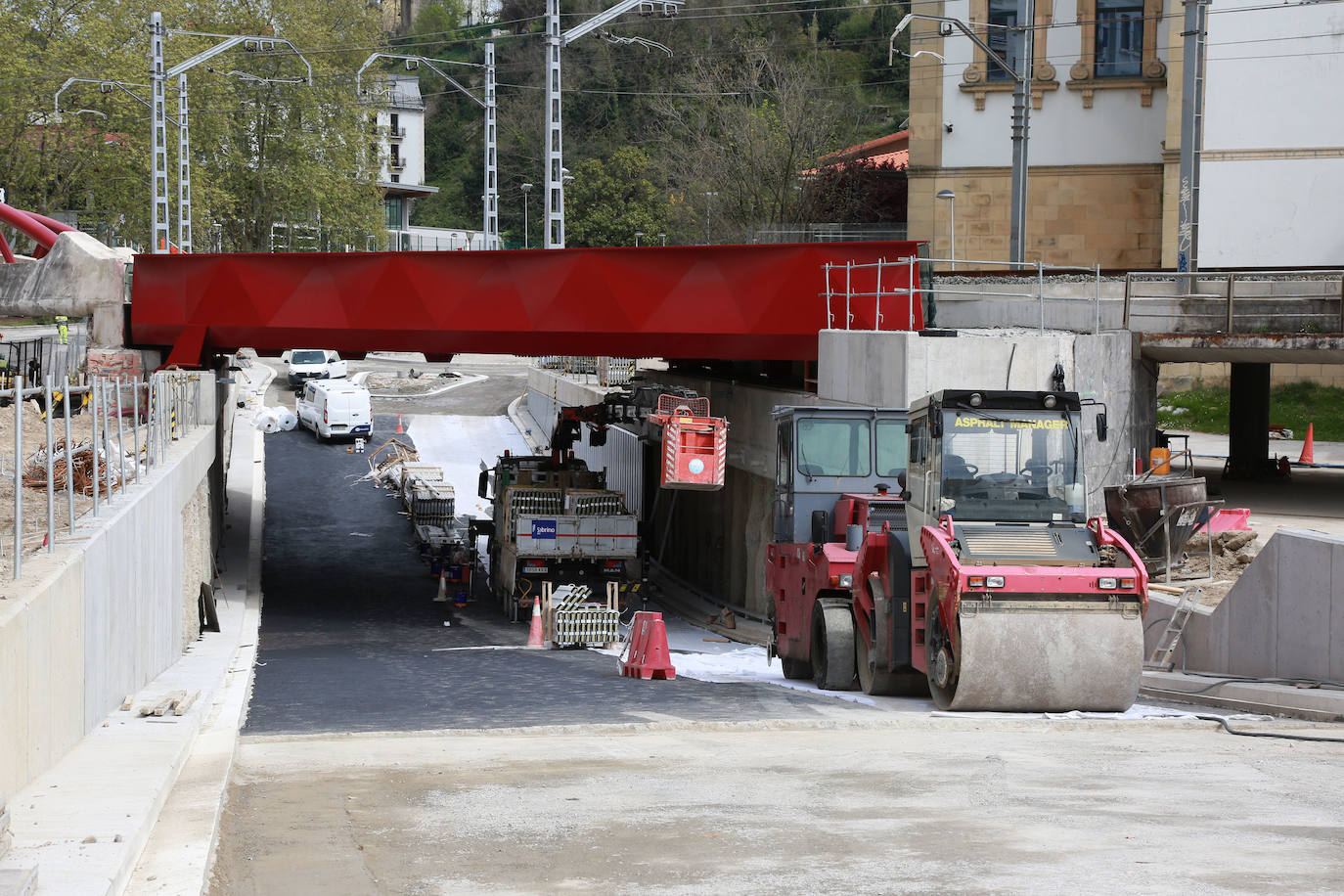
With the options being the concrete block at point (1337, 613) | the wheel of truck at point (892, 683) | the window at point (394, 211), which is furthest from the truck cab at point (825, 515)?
the window at point (394, 211)

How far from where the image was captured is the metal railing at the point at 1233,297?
2922 cm

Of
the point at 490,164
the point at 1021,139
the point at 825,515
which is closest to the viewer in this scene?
the point at 825,515

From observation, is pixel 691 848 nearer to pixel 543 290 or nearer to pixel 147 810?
pixel 147 810

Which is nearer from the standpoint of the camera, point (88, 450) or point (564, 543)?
point (88, 450)

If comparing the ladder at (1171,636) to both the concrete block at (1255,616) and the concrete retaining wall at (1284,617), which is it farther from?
the concrete block at (1255,616)

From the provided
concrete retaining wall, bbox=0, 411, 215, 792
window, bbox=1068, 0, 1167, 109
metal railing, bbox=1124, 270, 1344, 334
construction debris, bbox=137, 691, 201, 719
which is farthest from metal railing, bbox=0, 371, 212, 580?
window, bbox=1068, 0, 1167, 109

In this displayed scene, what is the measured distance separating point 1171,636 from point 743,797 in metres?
10.0

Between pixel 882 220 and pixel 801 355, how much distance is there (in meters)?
42.3

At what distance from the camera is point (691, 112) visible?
92062mm

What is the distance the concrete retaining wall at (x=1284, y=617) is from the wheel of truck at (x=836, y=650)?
13.9ft

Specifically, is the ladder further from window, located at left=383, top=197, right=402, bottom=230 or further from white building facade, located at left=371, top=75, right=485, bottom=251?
window, located at left=383, top=197, right=402, bottom=230

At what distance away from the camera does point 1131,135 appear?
186 feet

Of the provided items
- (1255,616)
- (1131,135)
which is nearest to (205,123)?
(1131,135)

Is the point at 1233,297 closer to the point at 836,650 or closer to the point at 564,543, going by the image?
the point at 564,543
